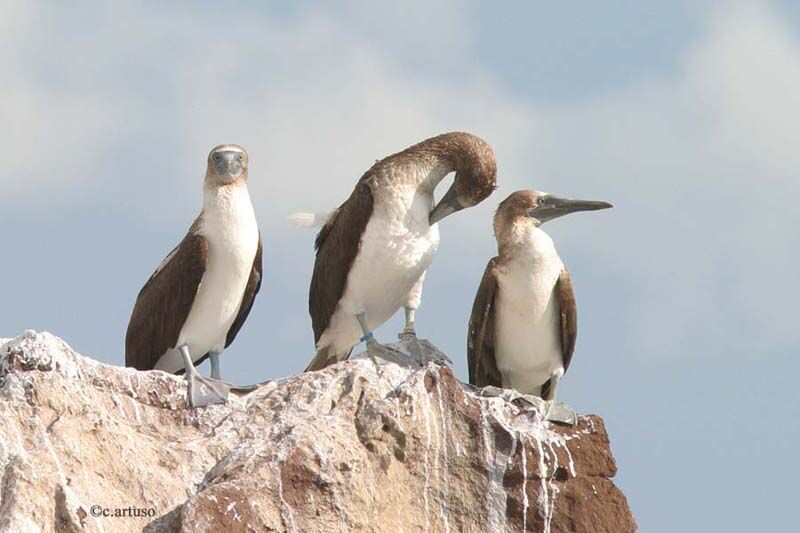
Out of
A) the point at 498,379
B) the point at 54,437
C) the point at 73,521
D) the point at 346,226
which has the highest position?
the point at 346,226

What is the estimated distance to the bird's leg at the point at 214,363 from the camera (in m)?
15.8

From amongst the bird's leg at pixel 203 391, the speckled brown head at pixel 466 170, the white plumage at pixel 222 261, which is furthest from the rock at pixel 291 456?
the speckled brown head at pixel 466 170

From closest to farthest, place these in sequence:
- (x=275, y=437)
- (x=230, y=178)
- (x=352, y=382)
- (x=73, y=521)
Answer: (x=73, y=521)
(x=275, y=437)
(x=352, y=382)
(x=230, y=178)

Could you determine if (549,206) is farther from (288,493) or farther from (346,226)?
(288,493)

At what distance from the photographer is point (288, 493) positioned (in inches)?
462

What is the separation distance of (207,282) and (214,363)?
88 cm

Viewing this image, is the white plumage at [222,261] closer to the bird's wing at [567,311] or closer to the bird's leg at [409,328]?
the bird's leg at [409,328]

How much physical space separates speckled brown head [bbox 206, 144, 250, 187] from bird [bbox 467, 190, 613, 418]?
235cm

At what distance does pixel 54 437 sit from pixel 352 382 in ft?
7.60

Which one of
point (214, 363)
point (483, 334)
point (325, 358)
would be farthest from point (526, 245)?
point (214, 363)

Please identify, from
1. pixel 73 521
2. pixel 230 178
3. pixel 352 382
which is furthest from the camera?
pixel 230 178

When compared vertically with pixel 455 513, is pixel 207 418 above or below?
above

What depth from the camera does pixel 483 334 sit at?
50.8ft

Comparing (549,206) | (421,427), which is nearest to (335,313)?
(549,206)
